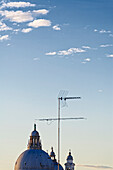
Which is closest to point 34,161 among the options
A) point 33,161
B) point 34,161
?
point 34,161

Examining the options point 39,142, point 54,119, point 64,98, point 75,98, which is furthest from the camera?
point 39,142

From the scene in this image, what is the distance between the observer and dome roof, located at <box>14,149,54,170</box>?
187 m

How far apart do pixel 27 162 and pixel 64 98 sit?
Result: 357 ft

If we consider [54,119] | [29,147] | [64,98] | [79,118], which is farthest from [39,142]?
[64,98]

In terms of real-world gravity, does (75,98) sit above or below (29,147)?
above

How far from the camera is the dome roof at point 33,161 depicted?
187000 millimetres

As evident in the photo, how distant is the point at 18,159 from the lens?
7574 inches

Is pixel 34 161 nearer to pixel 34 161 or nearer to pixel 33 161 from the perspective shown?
pixel 34 161

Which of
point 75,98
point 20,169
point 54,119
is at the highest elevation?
point 75,98

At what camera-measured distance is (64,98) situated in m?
82.9

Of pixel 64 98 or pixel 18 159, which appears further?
pixel 18 159

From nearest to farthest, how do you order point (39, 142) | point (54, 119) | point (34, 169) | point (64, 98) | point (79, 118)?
point (64, 98) < point (79, 118) < point (54, 119) < point (34, 169) < point (39, 142)

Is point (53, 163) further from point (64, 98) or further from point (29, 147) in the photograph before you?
point (64, 98)

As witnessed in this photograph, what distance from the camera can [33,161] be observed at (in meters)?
188
